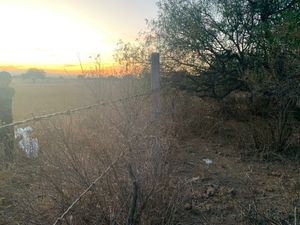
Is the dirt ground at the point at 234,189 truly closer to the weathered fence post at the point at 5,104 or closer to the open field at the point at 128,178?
the open field at the point at 128,178

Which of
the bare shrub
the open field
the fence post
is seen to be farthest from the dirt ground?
the fence post

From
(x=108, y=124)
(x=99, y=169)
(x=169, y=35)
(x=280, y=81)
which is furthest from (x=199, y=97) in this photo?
(x=99, y=169)

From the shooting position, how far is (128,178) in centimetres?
365

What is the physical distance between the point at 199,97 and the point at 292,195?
5315mm

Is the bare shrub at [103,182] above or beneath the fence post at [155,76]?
beneath

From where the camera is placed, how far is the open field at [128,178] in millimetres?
3523

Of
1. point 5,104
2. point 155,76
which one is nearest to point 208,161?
point 155,76

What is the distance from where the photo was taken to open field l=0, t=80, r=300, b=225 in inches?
139

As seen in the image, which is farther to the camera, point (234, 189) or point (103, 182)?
point (234, 189)

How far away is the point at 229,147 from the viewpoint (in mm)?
8148

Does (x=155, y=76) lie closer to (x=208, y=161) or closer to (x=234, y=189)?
(x=208, y=161)

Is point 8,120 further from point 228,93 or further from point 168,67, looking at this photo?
point 228,93

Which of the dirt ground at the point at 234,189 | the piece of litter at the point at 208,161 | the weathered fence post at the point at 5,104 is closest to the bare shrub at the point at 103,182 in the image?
the dirt ground at the point at 234,189

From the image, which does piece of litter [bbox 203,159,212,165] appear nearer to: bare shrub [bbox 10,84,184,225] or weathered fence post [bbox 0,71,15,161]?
bare shrub [bbox 10,84,184,225]
